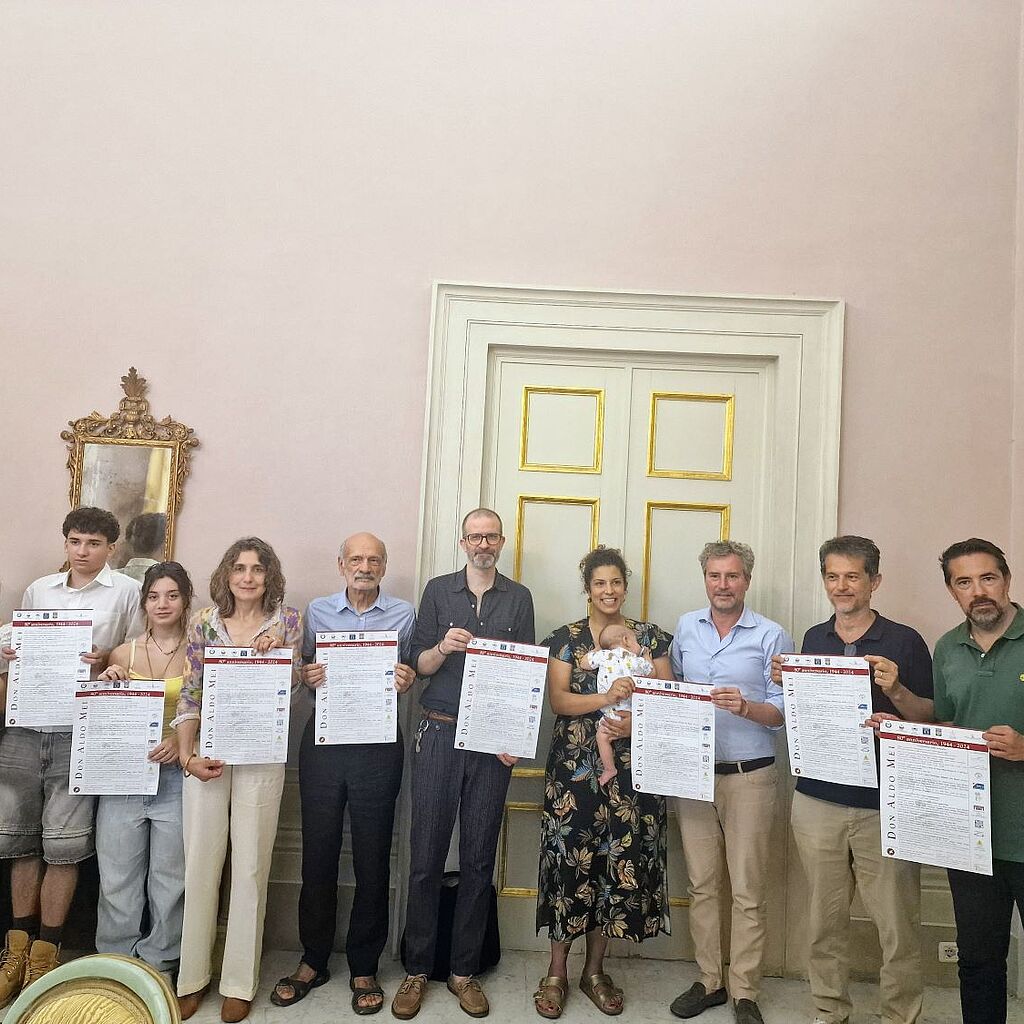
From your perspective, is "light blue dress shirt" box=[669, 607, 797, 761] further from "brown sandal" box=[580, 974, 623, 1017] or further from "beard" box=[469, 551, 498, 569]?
"brown sandal" box=[580, 974, 623, 1017]

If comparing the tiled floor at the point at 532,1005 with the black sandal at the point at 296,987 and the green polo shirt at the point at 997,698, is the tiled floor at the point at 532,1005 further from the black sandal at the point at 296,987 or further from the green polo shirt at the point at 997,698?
the green polo shirt at the point at 997,698

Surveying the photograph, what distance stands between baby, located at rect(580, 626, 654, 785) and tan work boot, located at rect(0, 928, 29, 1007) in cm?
231

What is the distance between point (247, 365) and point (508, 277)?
1301 millimetres

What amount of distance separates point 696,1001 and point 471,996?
0.87m

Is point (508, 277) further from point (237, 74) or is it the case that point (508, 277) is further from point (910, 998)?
point (910, 998)

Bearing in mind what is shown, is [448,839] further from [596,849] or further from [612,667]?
[612,667]

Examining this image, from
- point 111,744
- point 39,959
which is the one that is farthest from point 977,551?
point 39,959

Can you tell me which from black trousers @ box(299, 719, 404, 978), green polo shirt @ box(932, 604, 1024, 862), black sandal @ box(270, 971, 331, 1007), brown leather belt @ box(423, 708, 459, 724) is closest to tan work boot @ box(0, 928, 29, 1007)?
black sandal @ box(270, 971, 331, 1007)

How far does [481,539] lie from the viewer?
3.27 m

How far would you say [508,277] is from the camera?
385 centimetres

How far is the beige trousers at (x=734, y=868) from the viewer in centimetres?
310

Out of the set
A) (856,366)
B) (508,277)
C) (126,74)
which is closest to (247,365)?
(508,277)

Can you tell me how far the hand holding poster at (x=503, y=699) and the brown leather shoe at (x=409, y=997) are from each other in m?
0.92

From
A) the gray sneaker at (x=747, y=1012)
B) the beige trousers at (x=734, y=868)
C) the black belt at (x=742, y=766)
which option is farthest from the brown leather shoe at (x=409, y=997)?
the black belt at (x=742, y=766)
